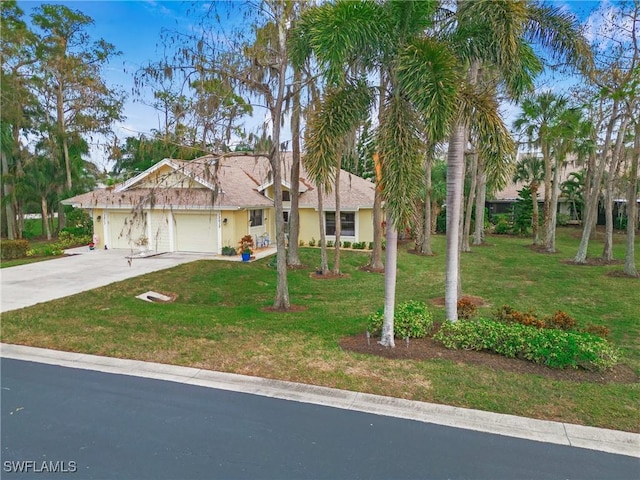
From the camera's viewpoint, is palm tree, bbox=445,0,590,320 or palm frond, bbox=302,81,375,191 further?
palm frond, bbox=302,81,375,191

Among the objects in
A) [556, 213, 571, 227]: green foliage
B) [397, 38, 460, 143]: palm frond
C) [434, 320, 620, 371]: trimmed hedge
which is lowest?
[434, 320, 620, 371]: trimmed hedge

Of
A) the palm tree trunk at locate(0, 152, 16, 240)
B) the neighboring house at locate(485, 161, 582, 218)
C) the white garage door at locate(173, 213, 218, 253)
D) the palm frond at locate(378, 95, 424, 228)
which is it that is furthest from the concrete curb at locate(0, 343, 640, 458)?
the neighboring house at locate(485, 161, 582, 218)

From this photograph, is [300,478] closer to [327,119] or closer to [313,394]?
[313,394]

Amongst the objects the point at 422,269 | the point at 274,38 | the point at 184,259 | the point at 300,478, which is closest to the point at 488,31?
the point at 274,38

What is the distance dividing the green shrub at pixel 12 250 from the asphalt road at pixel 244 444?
59.2 feet

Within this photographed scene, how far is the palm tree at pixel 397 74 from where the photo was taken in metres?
6.07

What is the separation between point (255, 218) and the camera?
23.1 meters

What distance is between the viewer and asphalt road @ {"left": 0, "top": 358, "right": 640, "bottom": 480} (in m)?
4.12

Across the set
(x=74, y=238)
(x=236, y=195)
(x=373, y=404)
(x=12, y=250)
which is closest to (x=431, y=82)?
(x=373, y=404)

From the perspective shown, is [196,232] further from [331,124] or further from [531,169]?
[531,169]

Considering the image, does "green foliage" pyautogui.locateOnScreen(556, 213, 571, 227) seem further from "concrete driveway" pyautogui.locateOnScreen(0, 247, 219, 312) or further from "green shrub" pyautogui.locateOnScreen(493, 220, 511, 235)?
"concrete driveway" pyautogui.locateOnScreen(0, 247, 219, 312)

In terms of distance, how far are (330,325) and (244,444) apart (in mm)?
4755

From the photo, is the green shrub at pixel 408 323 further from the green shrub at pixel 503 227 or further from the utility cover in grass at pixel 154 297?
the green shrub at pixel 503 227

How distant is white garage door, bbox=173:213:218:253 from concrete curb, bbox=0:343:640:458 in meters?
13.3
